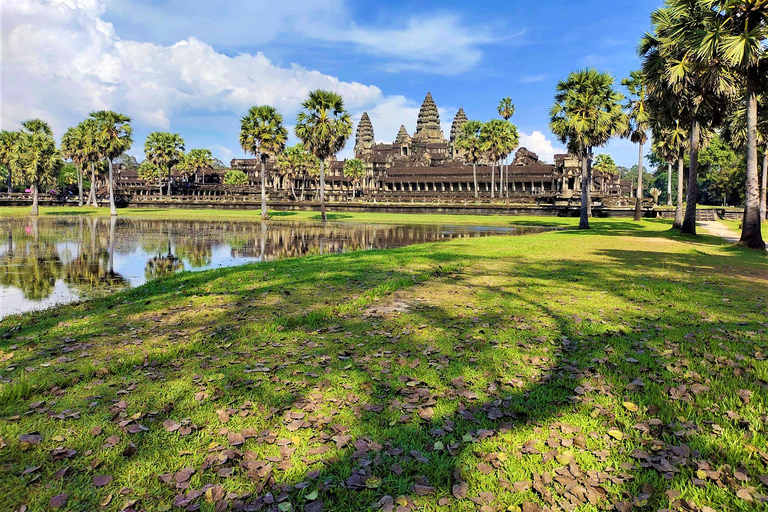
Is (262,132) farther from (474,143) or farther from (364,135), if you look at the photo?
(364,135)

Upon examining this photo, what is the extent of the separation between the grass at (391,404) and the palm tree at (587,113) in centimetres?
3037

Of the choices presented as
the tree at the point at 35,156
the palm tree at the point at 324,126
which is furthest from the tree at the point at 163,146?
the palm tree at the point at 324,126

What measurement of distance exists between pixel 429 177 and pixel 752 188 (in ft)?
297

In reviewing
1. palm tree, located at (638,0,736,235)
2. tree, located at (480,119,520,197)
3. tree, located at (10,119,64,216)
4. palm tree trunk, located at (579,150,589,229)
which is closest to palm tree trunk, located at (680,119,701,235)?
palm tree, located at (638,0,736,235)

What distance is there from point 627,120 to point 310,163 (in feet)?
235

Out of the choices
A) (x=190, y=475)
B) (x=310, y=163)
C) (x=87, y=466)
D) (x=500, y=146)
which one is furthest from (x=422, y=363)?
(x=310, y=163)

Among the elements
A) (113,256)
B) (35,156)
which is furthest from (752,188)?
(35,156)

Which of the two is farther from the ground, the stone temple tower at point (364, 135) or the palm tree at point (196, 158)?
the stone temple tower at point (364, 135)

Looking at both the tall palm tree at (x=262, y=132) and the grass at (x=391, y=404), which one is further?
the tall palm tree at (x=262, y=132)

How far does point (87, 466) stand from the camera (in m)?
3.39

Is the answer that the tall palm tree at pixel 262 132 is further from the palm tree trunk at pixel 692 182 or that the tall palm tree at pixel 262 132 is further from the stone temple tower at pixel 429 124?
the stone temple tower at pixel 429 124

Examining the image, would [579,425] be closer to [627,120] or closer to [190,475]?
[190,475]

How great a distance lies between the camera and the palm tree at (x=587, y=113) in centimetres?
3522

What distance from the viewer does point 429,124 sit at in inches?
5733
